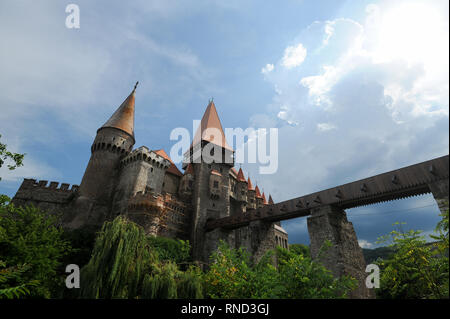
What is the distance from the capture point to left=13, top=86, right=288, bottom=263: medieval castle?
27438 mm

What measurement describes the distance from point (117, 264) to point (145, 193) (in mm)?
20648

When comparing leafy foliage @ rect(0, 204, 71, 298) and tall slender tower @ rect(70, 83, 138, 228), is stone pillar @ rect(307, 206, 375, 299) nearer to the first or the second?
leafy foliage @ rect(0, 204, 71, 298)

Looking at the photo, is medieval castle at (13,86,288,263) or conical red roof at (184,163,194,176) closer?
medieval castle at (13,86,288,263)

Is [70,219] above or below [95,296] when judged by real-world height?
above

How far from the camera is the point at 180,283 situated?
911 cm

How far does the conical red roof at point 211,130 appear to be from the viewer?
40.2 metres

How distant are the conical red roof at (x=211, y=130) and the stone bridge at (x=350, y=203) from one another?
21.5m

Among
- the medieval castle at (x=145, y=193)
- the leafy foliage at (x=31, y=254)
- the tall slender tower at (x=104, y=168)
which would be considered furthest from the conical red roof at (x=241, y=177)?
the leafy foliage at (x=31, y=254)

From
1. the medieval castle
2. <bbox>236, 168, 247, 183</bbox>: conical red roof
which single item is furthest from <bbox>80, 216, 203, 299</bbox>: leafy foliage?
<bbox>236, 168, 247, 183</bbox>: conical red roof
